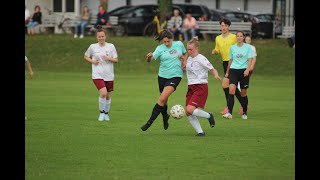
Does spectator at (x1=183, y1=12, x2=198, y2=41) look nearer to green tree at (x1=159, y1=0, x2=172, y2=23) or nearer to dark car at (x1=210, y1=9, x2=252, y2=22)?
green tree at (x1=159, y1=0, x2=172, y2=23)

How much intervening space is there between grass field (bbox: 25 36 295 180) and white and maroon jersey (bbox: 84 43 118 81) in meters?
1.04

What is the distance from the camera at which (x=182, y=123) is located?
73.3ft

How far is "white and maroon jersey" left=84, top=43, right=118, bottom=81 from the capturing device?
22.1 metres

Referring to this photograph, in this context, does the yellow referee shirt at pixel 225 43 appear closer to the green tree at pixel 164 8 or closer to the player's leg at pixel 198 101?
the player's leg at pixel 198 101

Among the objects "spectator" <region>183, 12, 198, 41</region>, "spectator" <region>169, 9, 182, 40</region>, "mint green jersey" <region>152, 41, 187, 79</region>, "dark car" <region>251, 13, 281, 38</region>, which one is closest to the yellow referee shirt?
"mint green jersey" <region>152, 41, 187, 79</region>

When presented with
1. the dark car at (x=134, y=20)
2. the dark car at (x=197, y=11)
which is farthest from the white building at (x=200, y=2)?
the dark car at (x=134, y=20)

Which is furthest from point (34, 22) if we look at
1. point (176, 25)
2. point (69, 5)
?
point (69, 5)

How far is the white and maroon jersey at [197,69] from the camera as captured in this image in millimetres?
19516

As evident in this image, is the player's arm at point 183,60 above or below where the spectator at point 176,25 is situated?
below

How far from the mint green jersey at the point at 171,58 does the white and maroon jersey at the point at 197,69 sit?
506 mm

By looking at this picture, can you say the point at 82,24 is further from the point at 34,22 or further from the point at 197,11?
the point at 197,11

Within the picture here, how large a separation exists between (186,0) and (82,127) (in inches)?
1903

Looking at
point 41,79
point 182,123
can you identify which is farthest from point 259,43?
point 182,123
